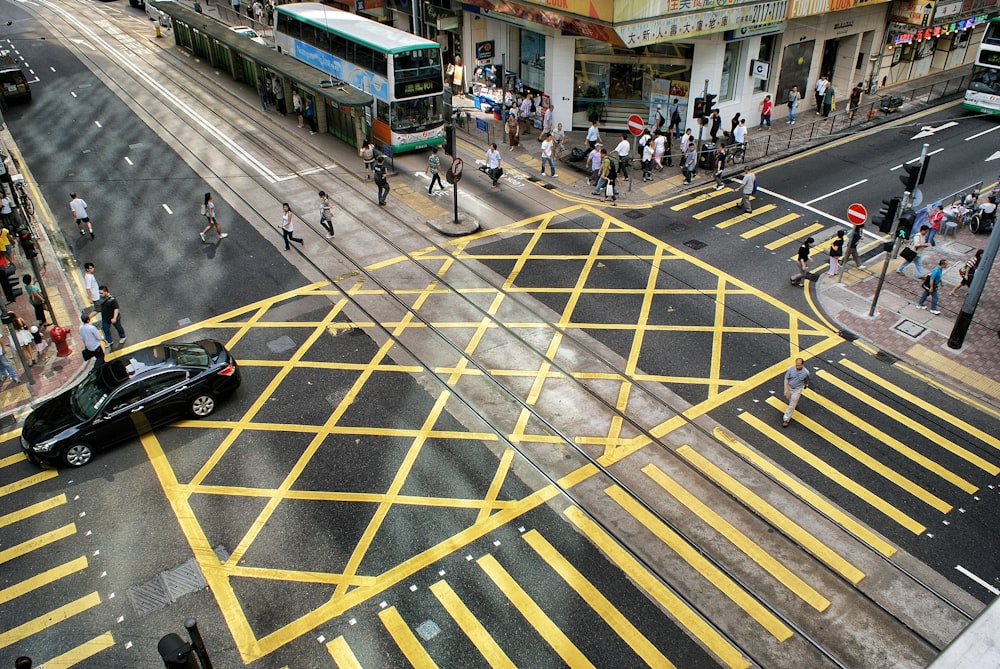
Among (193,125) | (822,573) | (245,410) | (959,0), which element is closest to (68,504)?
(245,410)

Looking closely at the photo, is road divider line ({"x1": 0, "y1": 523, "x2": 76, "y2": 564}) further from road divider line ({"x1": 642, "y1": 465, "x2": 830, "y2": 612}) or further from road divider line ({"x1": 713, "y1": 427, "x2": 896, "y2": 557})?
road divider line ({"x1": 713, "y1": 427, "x2": 896, "y2": 557})

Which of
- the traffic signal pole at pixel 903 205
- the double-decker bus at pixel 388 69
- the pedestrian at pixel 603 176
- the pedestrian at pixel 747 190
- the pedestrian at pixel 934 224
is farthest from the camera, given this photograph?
the double-decker bus at pixel 388 69

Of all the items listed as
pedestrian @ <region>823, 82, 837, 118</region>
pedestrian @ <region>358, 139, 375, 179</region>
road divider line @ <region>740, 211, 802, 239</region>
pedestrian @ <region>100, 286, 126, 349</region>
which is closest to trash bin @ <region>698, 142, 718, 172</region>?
road divider line @ <region>740, 211, 802, 239</region>

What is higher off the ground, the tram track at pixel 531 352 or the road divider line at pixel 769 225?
the tram track at pixel 531 352

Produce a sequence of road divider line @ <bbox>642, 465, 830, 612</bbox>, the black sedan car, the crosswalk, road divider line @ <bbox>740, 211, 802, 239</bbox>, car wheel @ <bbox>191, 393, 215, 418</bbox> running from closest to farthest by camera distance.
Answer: the crosswalk, road divider line @ <bbox>642, 465, 830, 612</bbox>, the black sedan car, car wheel @ <bbox>191, 393, 215, 418</bbox>, road divider line @ <bbox>740, 211, 802, 239</bbox>

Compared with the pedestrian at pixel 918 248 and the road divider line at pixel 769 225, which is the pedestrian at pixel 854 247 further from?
the road divider line at pixel 769 225

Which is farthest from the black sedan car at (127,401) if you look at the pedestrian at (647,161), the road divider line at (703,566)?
the pedestrian at (647,161)

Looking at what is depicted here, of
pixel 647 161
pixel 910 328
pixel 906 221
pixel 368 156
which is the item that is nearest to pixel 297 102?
pixel 368 156
